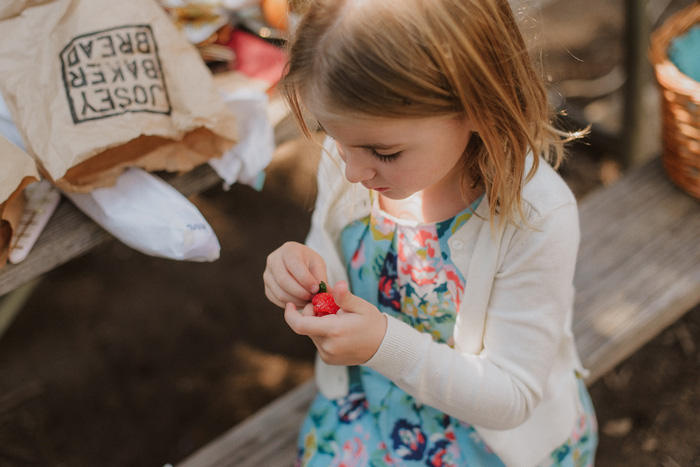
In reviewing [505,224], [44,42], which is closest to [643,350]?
[505,224]

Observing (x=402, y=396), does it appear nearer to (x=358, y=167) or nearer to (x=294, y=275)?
(x=294, y=275)

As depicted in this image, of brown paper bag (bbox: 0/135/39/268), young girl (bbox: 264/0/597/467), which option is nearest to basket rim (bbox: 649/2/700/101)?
young girl (bbox: 264/0/597/467)

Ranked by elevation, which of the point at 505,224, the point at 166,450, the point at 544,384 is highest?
the point at 505,224

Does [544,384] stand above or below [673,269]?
above

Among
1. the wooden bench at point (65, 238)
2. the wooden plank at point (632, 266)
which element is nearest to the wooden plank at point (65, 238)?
the wooden bench at point (65, 238)

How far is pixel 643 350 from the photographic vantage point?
1848 mm

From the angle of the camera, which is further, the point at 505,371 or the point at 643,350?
the point at 643,350

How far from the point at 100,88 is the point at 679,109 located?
52.6 inches

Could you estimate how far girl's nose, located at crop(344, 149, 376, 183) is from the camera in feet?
2.71

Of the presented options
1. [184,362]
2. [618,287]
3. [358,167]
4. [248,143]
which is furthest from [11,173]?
[618,287]

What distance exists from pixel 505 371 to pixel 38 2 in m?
1.02

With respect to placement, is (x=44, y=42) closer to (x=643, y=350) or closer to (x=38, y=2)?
(x=38, y=2)

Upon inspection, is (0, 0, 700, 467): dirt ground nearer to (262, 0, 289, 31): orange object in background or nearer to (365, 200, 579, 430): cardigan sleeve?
(262, 0, 289, 31): orange object in background

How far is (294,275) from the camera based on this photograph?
967mm
